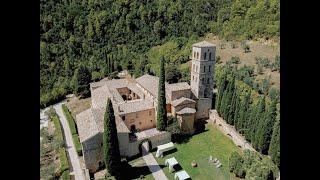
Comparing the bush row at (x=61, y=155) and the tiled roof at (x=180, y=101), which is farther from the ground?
the tiled roof at (x=180, y=101)

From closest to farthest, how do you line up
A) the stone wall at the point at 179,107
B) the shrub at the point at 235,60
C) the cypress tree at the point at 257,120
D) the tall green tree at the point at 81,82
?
the cypress tree at the point at 257,120, the stone wall at the point at 179,107, the tall green tree at the point at 81,82, the shrub at the point at 235,60

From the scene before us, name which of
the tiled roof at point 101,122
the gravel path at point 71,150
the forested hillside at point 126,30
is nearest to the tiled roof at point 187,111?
the tiled roof at point 101,122

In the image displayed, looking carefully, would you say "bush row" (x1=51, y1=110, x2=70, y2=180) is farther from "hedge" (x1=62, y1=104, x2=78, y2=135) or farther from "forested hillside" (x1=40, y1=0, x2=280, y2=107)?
"forested hillside" (x1=40, y1=0, x2=280, y2=107)

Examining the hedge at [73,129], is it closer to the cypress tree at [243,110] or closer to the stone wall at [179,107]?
the stone wall at [179,107]

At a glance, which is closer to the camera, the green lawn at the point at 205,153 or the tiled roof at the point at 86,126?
the green lawn at the point at 205,153

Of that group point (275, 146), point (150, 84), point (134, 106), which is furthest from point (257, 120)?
point (150, 84)
